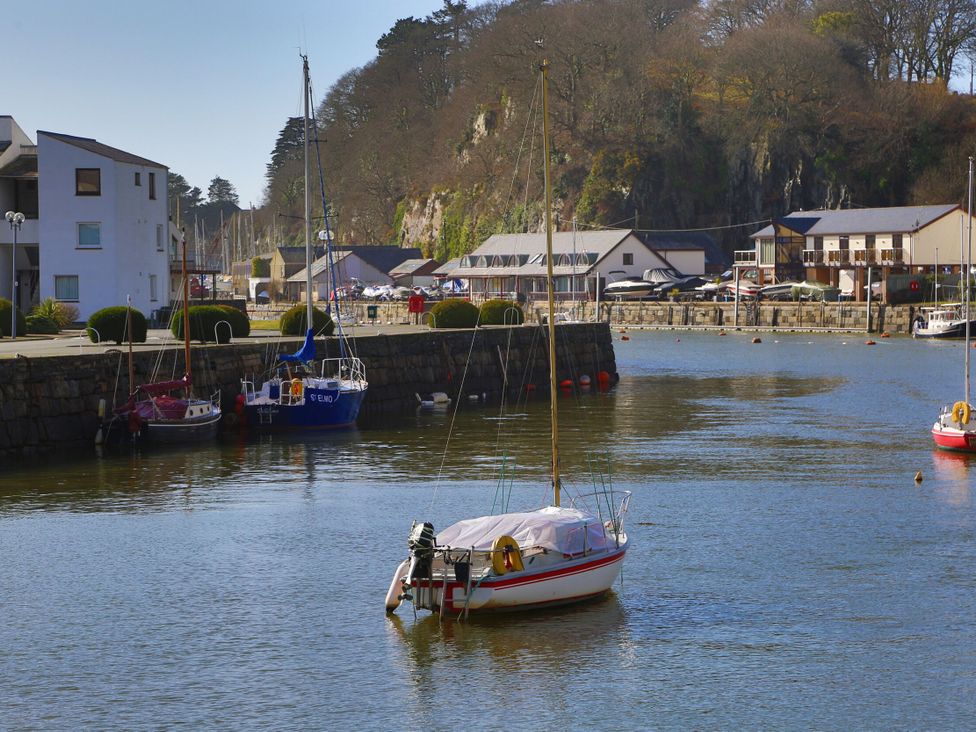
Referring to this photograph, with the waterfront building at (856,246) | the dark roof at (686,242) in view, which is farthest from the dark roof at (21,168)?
the dark roof at (686,242)

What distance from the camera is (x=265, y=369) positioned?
5506cm

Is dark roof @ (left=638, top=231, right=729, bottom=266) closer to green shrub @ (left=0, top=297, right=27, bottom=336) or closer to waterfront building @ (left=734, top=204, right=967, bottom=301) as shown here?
waterfront building @ (left=734, top=204, right=967, bottom=301)

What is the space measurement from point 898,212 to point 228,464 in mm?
96862

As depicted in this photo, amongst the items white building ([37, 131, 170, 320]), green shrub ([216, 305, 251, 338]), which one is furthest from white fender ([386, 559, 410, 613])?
white building ([37, 131, 170, 320])

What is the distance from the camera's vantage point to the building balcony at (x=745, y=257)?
133675 mm

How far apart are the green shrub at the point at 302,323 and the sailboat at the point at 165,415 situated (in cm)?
1442

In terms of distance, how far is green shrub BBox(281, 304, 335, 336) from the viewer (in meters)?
63.1

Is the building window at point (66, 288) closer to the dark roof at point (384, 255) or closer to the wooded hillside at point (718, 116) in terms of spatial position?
the wooded hillside at point (718, 116)

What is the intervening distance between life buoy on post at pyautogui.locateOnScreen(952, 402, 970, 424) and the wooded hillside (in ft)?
305

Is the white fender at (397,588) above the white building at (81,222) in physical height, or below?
below

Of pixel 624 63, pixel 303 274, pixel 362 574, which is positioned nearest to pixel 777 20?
pixel 624 63

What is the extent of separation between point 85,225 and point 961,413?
46535 millimetres

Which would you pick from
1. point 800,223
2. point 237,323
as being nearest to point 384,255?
point 800,223

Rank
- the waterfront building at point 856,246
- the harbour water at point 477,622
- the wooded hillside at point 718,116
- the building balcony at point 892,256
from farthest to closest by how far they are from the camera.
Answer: the wooded hillside at point 718,116 < the building balcony at point 892,256 < the waterfront building at point 856,246 < the harbour water at point 477,622
